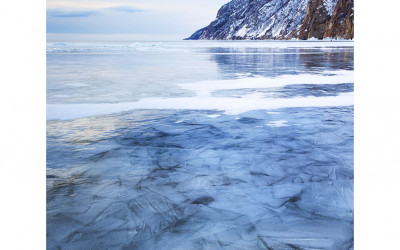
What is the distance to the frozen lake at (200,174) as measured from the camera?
206 centimetres

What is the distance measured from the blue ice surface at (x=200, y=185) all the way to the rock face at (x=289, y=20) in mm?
67791

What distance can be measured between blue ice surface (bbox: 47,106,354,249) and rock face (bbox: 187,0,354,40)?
67.8m

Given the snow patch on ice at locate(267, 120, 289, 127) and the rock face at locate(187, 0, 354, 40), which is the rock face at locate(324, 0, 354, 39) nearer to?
the rock face at locate(187, 0, 354, 40)

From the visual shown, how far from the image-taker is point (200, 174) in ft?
9.77

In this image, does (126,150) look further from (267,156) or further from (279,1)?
(279,1)

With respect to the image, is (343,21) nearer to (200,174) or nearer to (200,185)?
(200,174)

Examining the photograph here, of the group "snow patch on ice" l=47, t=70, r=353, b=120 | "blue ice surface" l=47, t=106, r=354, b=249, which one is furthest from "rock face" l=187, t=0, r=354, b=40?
"blue ice surface" l=47, t=106, r=354, b=249

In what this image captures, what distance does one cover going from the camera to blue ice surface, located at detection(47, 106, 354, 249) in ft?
6.68

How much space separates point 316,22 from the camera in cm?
8606

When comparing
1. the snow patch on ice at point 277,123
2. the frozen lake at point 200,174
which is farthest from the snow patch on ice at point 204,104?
the snow patch on ice at point 277,123

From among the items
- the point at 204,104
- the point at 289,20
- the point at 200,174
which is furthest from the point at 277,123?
the point at 289,20

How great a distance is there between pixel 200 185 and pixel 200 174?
0.24 m

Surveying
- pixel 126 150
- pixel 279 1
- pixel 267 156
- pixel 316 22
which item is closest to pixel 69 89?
pixel 126 150
